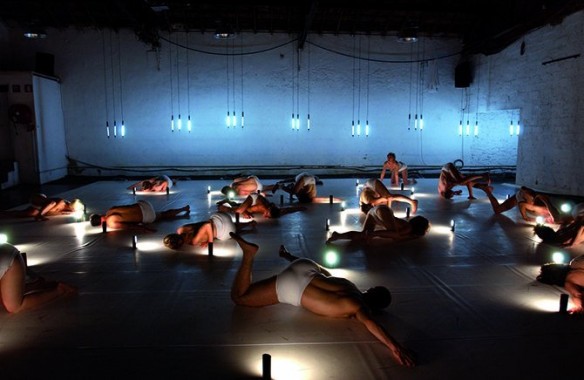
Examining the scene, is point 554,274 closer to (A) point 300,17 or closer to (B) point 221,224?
(B) point 221,224

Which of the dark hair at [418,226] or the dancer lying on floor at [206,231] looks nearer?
the dancer lying on floor at [206,231]

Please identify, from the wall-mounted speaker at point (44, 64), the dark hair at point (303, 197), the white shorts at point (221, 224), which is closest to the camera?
the white shorts at point (221, 224)

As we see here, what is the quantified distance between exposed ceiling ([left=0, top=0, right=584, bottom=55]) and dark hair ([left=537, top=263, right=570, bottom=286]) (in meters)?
7.88

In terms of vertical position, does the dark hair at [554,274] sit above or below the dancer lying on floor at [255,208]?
below

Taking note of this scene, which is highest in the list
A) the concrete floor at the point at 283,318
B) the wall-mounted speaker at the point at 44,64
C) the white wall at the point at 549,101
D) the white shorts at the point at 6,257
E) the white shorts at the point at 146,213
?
the wall-mounted speaker at the point at 44,64

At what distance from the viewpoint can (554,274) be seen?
186 inches

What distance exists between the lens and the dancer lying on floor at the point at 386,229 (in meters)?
6.42

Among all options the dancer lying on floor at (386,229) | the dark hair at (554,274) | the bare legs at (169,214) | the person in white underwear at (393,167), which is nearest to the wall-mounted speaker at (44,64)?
the bare legs at (169,214)

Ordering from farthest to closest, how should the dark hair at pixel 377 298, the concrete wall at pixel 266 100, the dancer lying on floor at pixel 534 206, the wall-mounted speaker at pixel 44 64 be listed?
1. the concrete wall at pixel 266 100
2. the wall-mounted speaker at pixel 44 64
3. the dancer lying on floor at pixel 534 206
4. the dark hair at pixel 377 298

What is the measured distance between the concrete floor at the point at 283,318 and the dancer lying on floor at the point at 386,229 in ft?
0.40

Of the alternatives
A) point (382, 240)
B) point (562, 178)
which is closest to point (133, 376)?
point (382, 240)

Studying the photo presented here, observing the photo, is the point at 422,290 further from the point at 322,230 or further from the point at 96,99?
the point at 96,99

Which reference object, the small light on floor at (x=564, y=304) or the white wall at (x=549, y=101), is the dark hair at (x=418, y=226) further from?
the white wall at (x=549, y=101)

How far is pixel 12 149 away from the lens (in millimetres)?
13008
